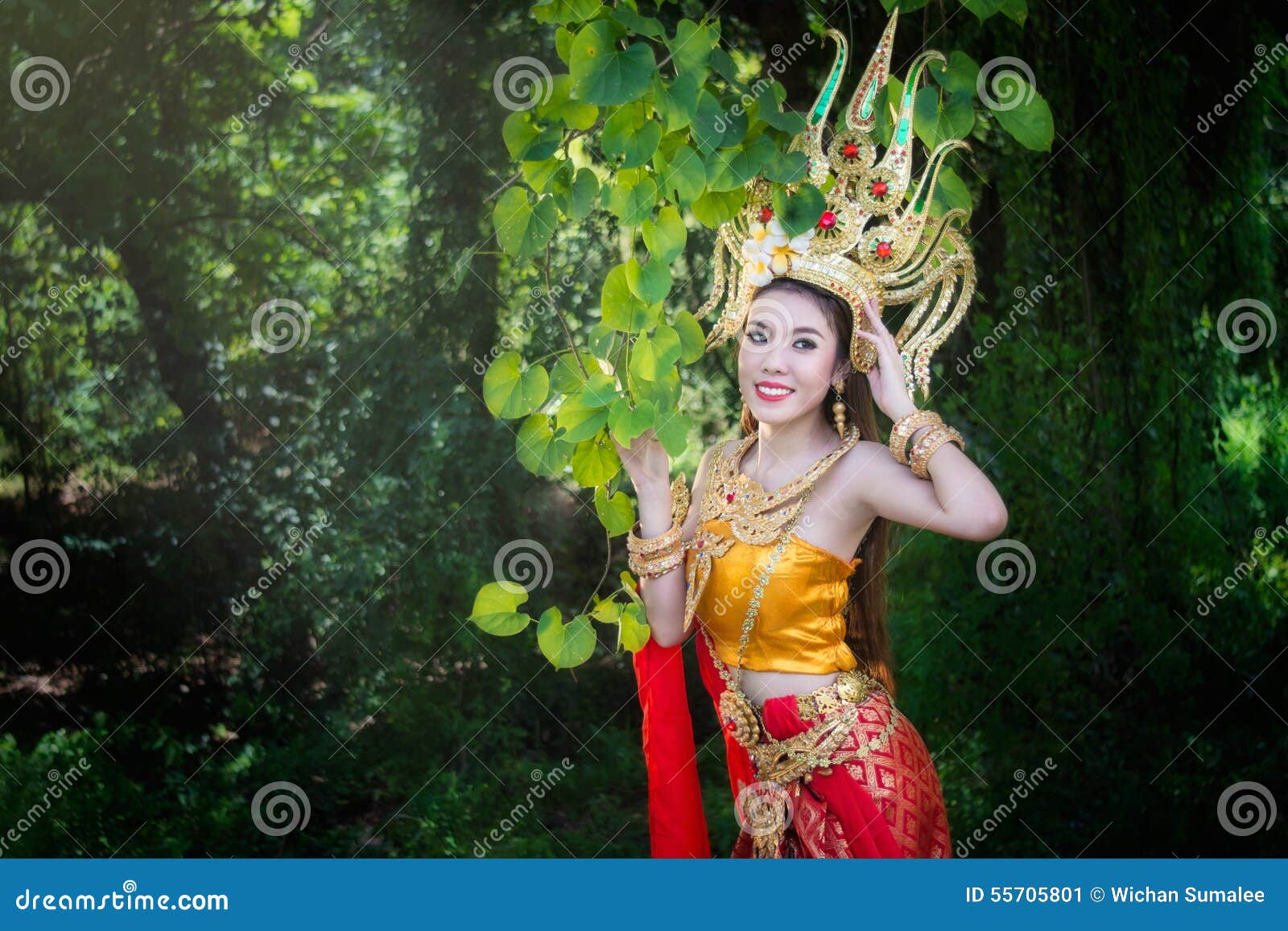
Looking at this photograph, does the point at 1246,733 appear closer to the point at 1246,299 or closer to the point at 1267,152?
the point at 1246,299

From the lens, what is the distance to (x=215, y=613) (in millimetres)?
4246

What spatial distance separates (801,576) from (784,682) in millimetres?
196

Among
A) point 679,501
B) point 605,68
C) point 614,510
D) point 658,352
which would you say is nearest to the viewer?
point 605,68

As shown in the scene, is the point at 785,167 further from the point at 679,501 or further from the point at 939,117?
the point at 679,501

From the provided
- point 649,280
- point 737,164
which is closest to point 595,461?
point 649,280

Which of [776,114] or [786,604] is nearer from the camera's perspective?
[776,114]

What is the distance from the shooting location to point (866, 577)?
2.54m

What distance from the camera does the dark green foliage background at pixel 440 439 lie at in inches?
157

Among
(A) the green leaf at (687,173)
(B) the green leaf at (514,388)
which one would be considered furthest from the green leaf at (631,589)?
(A) the green leaf at (687,173)

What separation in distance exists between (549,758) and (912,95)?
8.97 ft

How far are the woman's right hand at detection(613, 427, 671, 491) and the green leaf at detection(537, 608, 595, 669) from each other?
0.26 m

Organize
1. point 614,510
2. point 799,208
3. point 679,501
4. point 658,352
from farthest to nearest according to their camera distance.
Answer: point 679,501 < point 614,510 < point 799,208 < point 658,352

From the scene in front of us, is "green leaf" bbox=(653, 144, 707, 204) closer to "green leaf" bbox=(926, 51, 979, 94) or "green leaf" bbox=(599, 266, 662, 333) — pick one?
"green leaf" bbox=(599, 266, 662, 333)

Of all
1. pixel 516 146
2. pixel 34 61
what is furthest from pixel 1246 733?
pixel 34 61
